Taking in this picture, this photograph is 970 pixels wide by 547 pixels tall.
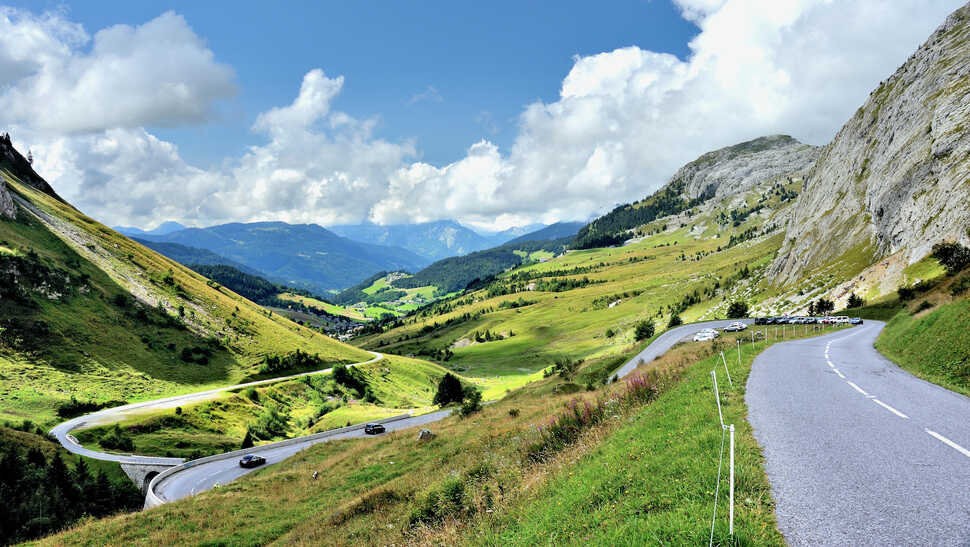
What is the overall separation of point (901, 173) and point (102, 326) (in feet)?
570

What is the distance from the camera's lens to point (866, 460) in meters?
8.82

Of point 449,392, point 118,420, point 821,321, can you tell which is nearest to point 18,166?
point 118,420

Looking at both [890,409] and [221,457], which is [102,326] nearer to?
[221,457]

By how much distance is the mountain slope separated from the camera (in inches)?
2625

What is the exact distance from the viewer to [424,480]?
20.2m

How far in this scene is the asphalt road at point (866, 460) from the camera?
6.21 metres

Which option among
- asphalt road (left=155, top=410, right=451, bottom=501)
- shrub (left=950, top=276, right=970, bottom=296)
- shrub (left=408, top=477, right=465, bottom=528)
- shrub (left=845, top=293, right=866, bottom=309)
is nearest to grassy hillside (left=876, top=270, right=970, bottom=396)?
shrub (left=950, top=276, right=970, bottom=296)

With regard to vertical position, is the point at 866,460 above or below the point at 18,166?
below

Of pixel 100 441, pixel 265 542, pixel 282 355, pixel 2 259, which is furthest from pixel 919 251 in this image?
pixel 2 259

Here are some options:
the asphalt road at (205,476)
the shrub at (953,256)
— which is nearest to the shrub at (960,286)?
the shrub at (953,256)

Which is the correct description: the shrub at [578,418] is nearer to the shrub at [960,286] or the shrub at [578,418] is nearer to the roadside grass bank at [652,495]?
the roadside grass bank at [652,495]

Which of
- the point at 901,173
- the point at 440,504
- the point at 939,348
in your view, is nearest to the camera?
the point at 440,504

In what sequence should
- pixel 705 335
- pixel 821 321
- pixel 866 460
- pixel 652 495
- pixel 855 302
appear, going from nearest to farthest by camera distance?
pixel 652 495 < pixel 866 460 < pixel 705 335 < pixel 821 321 < pixel 855 302

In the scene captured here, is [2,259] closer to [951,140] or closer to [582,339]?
[582,339]
